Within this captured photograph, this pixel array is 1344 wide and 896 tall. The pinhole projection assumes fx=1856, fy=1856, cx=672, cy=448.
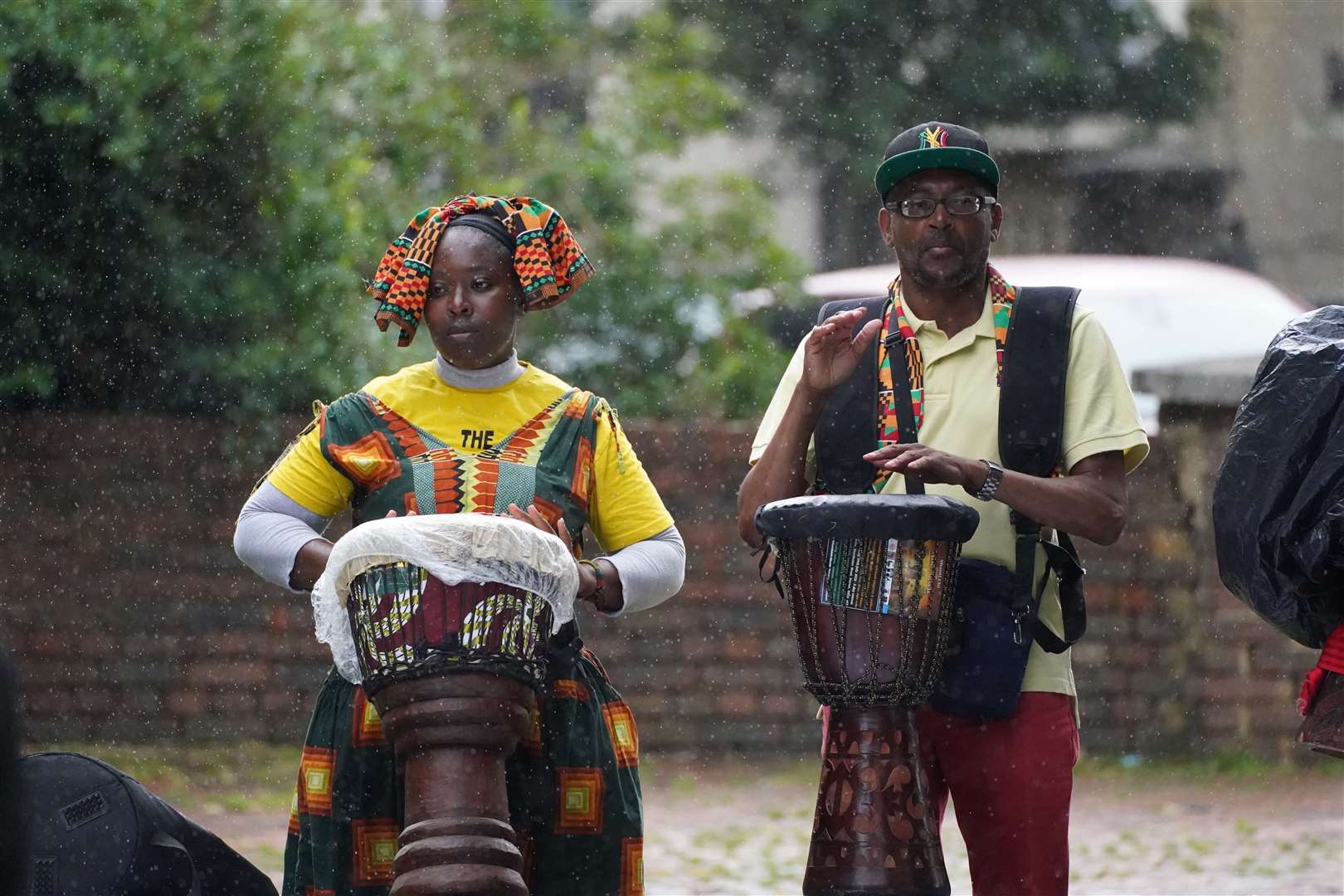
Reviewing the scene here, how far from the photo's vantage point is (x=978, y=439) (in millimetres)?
3463

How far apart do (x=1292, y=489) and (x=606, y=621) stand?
5.59m

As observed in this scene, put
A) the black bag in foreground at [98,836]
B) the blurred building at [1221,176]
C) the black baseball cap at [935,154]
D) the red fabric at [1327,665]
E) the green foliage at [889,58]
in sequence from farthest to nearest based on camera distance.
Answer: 1. the blurred building at [1221,176]
2. the green foliage at [889,58]
3. the black bag in foreground at [98,836]
4. the black baseball cap at [935,154]
5. the red fabric at [1327,665]

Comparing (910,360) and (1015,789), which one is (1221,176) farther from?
(1015,789)

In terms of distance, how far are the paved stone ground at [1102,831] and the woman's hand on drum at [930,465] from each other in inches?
136

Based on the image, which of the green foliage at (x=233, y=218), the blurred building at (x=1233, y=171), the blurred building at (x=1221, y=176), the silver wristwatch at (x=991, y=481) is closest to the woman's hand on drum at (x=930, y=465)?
the silver wristwatch at (x=991, y=481)

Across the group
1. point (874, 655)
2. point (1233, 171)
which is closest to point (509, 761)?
point (874, 655)

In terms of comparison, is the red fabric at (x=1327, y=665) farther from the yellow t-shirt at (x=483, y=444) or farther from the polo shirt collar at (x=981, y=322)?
the yellow t-shirt at (x=483, y=444)

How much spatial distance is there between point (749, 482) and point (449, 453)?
1.88 ft

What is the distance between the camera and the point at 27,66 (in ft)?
24.9

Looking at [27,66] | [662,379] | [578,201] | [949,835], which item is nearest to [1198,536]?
[949,835]

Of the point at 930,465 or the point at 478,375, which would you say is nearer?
the point at 930,465

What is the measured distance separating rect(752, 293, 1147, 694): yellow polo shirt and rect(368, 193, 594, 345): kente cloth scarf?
1.59ft

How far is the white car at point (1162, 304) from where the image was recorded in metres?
11.7

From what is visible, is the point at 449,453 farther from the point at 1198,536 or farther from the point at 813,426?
the point at 1198,536
